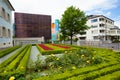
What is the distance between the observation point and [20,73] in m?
5.68

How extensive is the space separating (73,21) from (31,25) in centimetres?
4443

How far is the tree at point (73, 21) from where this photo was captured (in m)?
27.6

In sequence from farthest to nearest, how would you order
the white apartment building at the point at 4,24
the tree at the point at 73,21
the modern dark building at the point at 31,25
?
the modern dark building at the point at 31,25 < the tree at the point at 73,21 < the white apartment building at the point at 4,24

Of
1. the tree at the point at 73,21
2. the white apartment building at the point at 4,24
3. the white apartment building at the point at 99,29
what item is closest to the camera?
the white apartment building at the point at 4,24

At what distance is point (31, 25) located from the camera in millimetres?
68750

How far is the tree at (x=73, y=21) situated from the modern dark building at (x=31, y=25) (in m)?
42.2

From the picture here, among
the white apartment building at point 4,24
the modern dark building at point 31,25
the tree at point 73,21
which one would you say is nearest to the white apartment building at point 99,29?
the modern dark building at point 31,25

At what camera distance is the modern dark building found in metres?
66.3

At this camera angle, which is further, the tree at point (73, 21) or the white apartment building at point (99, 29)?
the white apartment building at point (99, 29)

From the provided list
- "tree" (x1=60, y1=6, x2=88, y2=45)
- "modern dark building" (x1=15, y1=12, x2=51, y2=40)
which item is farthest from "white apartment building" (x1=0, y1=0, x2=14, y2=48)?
"modern dark building" (x1=15, y1=12, x2=51, y2=40)

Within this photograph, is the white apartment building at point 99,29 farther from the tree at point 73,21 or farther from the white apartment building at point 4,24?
the white apartment building at point 4,24

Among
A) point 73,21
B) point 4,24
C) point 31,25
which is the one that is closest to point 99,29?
point 73,21

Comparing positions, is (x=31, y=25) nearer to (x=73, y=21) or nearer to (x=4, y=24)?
(x=73, y=21)

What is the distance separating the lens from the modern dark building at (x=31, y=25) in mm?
66312
